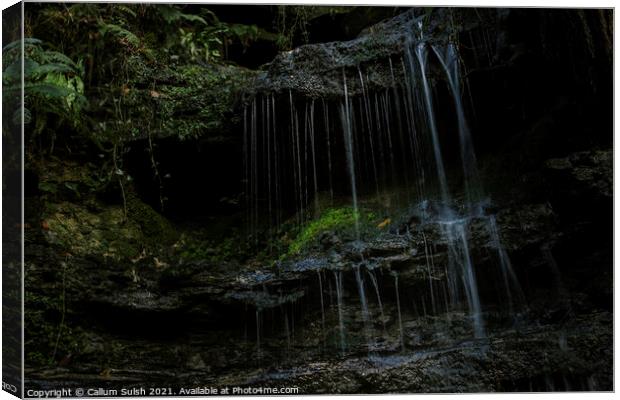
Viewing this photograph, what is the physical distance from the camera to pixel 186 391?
369cm

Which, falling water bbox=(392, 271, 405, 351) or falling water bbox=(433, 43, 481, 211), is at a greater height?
falling water bbox=(433, 43, 481, 211)

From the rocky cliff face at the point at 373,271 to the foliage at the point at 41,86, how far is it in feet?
2.09

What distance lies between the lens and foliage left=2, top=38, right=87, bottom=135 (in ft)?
11.7

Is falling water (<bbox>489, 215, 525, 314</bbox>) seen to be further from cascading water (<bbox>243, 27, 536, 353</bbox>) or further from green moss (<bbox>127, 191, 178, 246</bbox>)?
green moss (<bbox>127, 191, 178, 246</bbox>)

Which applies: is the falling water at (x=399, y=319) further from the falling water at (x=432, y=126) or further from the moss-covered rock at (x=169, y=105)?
the moss-covered rock at (x=169, y=105)

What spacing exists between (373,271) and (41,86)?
3026mm

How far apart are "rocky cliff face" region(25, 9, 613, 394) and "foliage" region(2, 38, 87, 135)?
0.64 meters

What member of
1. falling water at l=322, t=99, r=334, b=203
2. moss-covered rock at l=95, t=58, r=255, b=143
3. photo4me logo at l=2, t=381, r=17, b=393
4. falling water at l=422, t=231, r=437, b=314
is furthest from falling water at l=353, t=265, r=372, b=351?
photo4me logo at l=2, t=381, r=17, b=393

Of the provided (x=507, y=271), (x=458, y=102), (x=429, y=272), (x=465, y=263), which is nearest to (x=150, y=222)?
(x=429, y=272)

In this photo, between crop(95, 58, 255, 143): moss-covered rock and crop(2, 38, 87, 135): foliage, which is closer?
crop(2, 38, 87, 135): foliage

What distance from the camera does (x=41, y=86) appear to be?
417 centimetres

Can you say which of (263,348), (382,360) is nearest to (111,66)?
(263,348)

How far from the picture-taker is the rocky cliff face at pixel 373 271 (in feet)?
13.5

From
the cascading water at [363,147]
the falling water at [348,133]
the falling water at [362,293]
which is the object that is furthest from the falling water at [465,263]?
the falling water at [348,133]
